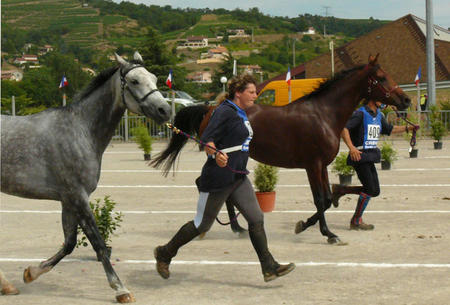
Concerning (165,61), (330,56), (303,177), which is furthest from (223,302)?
(165,61)

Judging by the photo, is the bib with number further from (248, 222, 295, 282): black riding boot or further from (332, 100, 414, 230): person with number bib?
(248, 222, 295, 282): black riding boot

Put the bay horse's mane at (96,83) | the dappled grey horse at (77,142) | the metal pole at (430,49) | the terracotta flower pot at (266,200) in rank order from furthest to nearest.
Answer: the metal pole at (430,49) < the terracotta flower pot at (266,200) < the bay horse's mane at (96,83) < the dappled grey horse at (77,142)

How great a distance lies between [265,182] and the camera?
10.6 metres

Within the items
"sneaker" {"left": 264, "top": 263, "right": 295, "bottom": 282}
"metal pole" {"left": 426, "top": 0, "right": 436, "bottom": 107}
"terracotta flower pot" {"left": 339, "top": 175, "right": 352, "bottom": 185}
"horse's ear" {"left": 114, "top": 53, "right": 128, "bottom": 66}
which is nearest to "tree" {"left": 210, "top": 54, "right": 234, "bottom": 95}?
"metal pole" {"left": 426, "top": 0, "right": 436, "bottom": 107}

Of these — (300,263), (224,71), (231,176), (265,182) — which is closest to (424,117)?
(265,182)

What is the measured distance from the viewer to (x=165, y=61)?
233ft

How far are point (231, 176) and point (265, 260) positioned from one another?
2.73 feet

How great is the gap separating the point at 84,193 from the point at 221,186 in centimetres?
125

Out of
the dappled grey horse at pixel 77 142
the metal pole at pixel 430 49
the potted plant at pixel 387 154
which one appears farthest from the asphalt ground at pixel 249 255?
the metal pole at pixel 430 49

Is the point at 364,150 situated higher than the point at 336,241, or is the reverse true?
the point at 364,150

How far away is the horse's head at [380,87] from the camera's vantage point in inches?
378

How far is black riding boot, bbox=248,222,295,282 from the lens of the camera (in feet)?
20.7

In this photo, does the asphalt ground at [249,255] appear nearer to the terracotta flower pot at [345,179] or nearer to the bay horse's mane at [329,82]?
the terracotta flower pot at [345,179]

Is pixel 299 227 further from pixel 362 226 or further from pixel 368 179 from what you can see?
pixel 368 179
